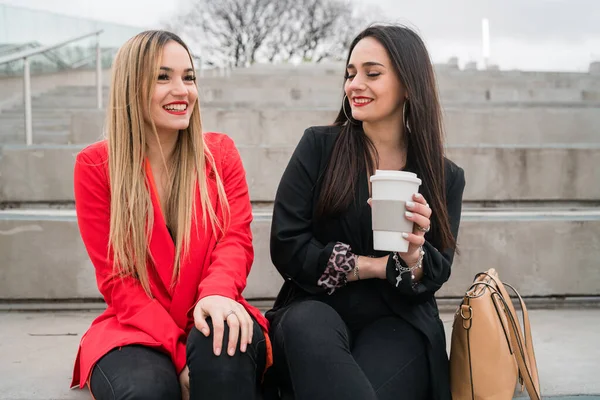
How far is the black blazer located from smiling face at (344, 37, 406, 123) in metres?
0.17

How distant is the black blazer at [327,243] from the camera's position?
2004 mm

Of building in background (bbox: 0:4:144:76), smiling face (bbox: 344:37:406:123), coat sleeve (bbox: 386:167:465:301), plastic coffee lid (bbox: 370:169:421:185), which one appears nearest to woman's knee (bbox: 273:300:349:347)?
coat sleeve (bbox: 386:167:465:301)

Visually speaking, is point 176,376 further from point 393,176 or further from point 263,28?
point 263,28

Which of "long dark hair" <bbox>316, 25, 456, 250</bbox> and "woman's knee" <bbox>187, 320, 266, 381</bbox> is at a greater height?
"long dark hair" <bbox>316, 25, 456, 250</bbox>

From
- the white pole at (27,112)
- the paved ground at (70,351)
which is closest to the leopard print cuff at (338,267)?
the paved ground at (70,351)

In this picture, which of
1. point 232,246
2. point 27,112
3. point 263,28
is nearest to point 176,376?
point 232,246

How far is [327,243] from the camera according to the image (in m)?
2.15

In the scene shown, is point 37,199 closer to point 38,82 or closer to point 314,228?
point 314,228

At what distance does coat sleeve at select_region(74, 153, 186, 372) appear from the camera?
1927 millimetres

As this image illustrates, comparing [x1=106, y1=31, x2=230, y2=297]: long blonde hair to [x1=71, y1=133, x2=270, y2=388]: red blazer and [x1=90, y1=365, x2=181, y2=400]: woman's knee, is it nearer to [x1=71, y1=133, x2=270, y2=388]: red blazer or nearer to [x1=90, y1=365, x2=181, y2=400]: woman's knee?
[x1=71, y1=133, x2=270, y2=388]: red blazer

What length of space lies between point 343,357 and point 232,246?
55 cm

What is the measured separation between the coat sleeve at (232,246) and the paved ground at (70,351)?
0.65 meters

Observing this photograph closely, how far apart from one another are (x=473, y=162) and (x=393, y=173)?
198 centimetres

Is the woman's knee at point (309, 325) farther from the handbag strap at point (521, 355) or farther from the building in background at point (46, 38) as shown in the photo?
the building in background at point (46, 38)
